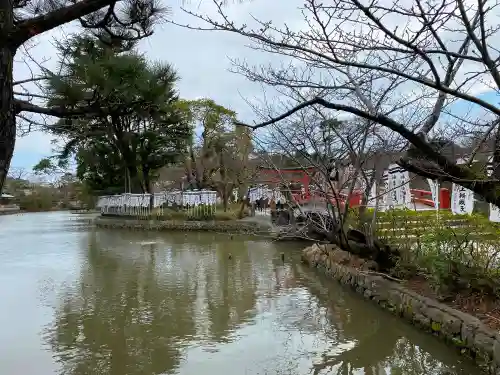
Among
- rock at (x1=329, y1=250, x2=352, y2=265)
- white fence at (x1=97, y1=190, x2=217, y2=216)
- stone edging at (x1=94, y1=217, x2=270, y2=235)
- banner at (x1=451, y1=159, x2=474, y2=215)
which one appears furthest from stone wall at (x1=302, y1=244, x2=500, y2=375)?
white fence at (x1=97, y1=190, x2=217, y2=216)

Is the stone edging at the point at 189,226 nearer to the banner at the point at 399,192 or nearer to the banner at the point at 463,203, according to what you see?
the banner at the point at 399,192

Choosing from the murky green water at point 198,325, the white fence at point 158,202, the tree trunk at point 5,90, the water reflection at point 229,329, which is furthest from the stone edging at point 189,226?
the tree trunk at point 5,90

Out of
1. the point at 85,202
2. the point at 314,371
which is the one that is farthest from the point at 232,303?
the point at 85,202

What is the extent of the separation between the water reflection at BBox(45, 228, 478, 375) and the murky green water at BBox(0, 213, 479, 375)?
0.04 feet

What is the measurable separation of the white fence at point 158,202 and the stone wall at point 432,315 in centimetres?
1146

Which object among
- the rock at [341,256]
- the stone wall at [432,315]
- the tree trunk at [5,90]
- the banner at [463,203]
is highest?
the tree trunk at [5,90]

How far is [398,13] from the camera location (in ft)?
8.55

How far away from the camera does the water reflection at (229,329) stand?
4.31 m

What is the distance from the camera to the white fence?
19156 millimetres

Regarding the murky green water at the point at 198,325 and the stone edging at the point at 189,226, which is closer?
the murky green water at the point at 198,325

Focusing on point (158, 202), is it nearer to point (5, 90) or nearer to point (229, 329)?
point (229, 329)

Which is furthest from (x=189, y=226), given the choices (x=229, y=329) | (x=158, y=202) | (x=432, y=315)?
(x=432, y=315)

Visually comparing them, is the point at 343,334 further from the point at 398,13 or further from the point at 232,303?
the point at 398,13

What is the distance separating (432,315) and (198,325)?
8.55 feet
